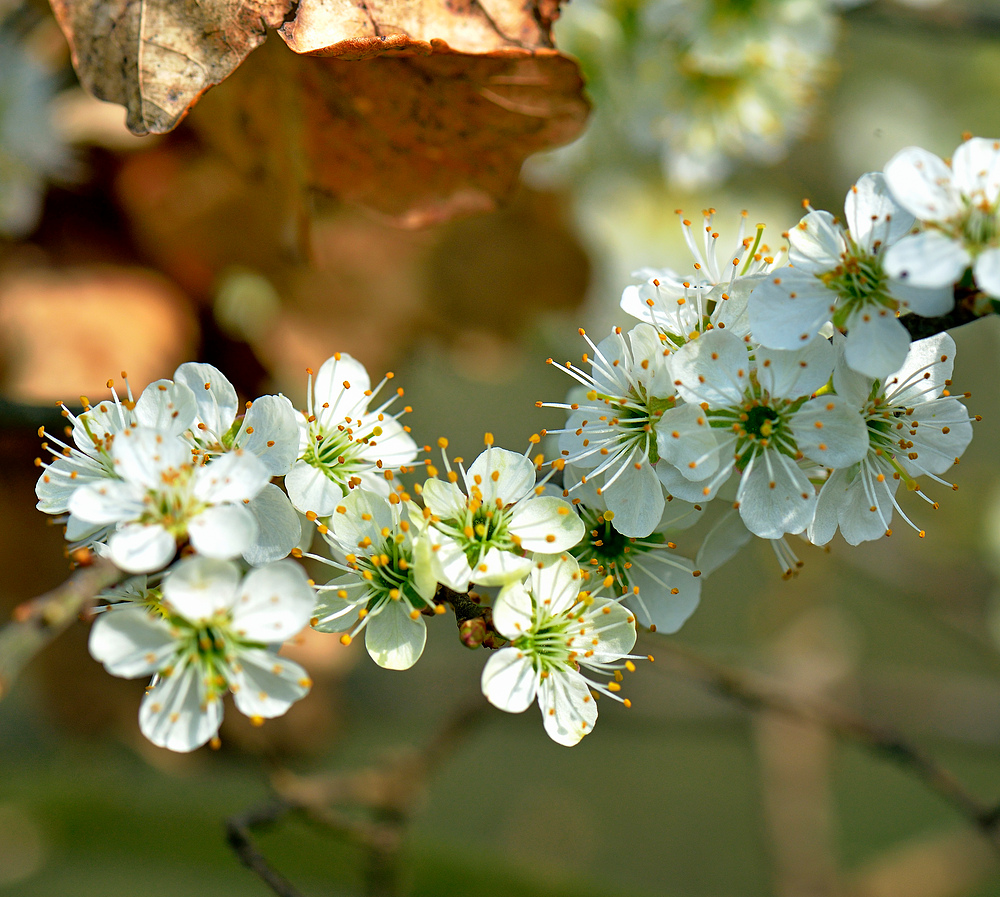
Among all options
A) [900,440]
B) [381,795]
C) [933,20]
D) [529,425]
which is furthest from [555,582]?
[529,425]

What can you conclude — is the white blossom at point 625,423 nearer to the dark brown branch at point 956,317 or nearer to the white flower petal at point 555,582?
the white flower petal at point 555,582

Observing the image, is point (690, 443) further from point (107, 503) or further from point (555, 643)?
point (107, 503)

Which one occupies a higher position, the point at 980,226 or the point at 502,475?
the point at 980,226

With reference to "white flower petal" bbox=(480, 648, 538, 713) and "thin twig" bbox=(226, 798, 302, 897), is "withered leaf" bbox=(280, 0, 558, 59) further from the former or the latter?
"thin twig" bbox=(226, 798, 302, 897)

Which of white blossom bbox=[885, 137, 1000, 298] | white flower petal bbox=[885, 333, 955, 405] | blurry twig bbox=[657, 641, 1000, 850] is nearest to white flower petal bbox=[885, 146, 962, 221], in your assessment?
white blossom bbox=[885, 137, 1000, 298]

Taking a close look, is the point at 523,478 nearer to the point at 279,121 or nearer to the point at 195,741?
the point at 195,741

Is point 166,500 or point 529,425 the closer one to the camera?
point 166,500

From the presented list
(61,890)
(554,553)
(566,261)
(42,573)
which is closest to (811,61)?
(566,261)
